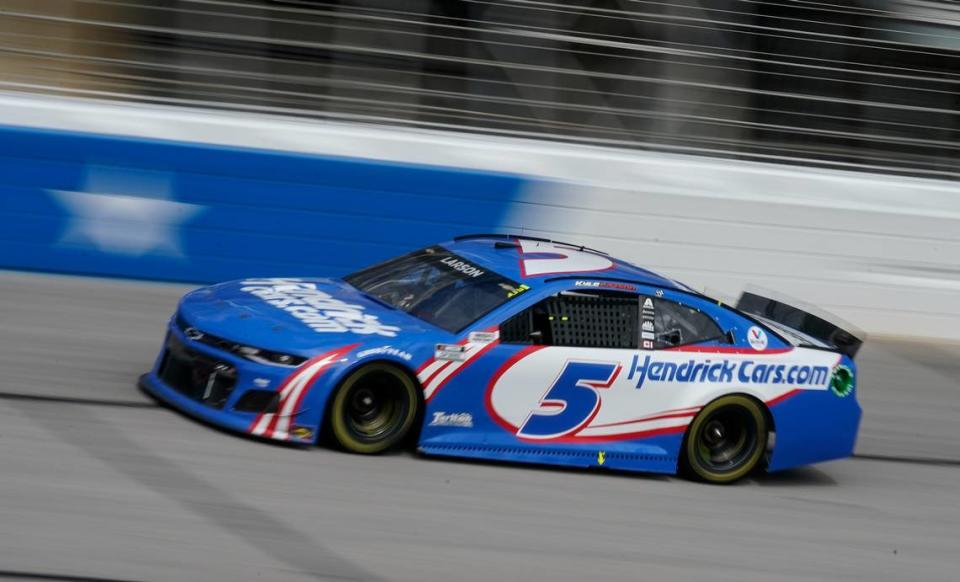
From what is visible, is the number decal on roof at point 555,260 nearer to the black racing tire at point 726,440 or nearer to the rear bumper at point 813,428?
the black racing tire at point 726,440

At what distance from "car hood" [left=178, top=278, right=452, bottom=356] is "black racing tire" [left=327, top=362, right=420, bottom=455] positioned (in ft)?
0.67

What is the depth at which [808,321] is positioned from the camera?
8.03 meters

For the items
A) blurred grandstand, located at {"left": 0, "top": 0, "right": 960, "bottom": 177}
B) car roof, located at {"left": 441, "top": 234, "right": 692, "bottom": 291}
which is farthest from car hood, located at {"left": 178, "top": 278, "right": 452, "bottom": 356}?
blurred grandstand, located at {"left": 0, "top": 0, "right": 960, "bottom": 177}

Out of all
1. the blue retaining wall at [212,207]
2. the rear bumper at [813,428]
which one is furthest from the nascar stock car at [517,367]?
the blue retaining wall at [212,207]

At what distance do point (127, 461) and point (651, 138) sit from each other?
6.66 m

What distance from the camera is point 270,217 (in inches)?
412

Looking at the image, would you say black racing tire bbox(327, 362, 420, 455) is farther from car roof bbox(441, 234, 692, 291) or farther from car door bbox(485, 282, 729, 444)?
car roof bbox(441, 234, 692, 291)

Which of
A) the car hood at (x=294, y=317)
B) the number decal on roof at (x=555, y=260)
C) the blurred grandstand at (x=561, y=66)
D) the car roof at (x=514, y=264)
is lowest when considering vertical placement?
the car hood at (x=294, y=317)

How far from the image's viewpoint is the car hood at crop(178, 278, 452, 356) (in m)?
6.53

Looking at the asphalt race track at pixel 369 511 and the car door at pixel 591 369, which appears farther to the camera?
the car door at pixel 591 369

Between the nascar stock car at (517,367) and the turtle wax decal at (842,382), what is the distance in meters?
0.01

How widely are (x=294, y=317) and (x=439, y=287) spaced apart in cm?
90

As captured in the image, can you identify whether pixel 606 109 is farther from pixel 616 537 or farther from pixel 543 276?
pixel 616 537

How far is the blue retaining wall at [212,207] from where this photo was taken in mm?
10070
